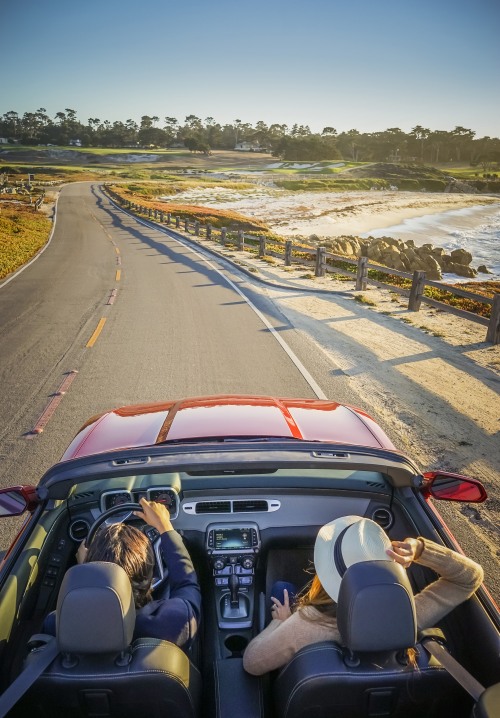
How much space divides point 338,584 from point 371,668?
317 millimetres

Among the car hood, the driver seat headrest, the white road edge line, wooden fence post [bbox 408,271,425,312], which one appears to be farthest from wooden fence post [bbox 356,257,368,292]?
the driver seat headrest

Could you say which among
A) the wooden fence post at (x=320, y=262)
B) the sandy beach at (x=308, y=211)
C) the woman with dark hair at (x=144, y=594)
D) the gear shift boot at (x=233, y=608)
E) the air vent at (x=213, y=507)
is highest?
the woman with dark hair at (x=144, y=594)

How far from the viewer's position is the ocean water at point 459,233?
37.6m

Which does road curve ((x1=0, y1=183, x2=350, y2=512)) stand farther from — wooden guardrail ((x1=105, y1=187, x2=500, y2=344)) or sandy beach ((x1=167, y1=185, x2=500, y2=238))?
sandy beach ((x1=167, y1=185, x2=500, y2=238))

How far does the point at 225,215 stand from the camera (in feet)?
151

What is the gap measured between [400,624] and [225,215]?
46542mm

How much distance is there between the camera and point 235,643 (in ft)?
10.3

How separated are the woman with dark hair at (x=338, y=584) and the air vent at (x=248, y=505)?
0.98 m

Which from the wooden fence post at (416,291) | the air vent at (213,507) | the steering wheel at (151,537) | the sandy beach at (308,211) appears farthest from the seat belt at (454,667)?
the sandy beach at (308,211)

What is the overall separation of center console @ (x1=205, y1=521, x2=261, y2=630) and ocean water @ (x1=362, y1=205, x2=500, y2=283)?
93.5ft

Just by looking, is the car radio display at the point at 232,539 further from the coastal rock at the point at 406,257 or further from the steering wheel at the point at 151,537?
the coastal rock at the point at 406,257

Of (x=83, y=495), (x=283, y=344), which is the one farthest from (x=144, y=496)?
(x=283, y=344)

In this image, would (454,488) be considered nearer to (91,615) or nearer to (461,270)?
(91,615)

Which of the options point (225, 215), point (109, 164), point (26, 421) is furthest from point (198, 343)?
point (109, 164)
